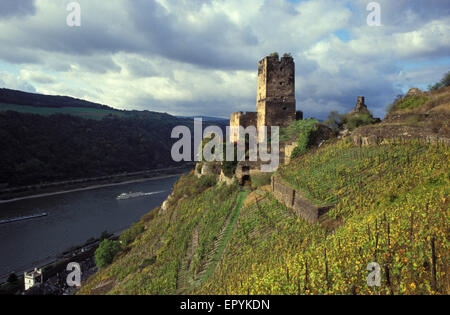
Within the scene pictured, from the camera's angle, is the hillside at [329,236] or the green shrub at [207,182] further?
the green shrub at [207,182]

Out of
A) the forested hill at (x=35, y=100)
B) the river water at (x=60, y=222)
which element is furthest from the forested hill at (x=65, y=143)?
the river water at (x=60, y=222)

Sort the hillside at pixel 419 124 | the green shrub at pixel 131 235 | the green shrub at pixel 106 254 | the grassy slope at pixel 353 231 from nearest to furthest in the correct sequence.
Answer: the grassy slope at pixel 353 231 → the hillside at pixel 419 124 → the green shrub at pixel 106 254 → the green shrub at pixel 131 235

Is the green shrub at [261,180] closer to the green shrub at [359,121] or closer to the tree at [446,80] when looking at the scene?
the green shrub at [359,121]

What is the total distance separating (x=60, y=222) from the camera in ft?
169

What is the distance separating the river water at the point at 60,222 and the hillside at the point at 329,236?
28.6 m

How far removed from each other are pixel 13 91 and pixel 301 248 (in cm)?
15969

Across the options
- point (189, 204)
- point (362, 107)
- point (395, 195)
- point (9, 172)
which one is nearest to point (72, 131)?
point (9, 172)

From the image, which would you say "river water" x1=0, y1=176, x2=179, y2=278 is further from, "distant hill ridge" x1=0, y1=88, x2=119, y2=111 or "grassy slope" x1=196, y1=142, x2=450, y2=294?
"distant hill ridge" x1=0, y1=88, x2=119, y2=111

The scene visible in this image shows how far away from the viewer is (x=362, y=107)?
22984 millimetres

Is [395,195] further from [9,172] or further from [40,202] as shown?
[9,172]

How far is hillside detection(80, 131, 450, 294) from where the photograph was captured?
590 cm

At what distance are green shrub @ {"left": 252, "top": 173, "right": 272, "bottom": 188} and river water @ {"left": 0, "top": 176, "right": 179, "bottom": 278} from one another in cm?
3371

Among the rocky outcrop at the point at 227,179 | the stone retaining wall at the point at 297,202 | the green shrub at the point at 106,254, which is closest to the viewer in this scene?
the stone retaining wall at the point at 297,202

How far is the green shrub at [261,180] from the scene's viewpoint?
1794 centimetres
